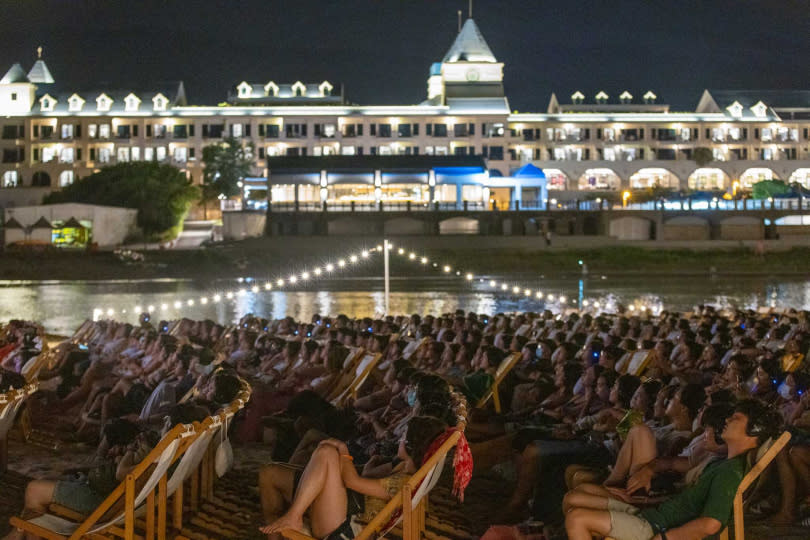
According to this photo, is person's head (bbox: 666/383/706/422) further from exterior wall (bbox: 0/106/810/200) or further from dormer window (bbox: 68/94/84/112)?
dormer window (bbox: 68/94/84/112)

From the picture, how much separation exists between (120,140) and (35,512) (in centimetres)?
9126

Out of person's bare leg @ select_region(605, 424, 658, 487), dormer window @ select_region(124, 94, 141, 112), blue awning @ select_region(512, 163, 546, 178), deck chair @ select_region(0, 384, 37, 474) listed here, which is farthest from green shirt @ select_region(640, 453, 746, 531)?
dormer window @ select_region(124, 94, 141, 112)

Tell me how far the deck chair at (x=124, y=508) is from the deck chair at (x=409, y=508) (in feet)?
2.86

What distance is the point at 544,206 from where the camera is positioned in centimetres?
6250

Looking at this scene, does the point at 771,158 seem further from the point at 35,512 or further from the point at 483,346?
the point at 35,512

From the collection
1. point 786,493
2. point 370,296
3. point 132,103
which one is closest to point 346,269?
point 370,296

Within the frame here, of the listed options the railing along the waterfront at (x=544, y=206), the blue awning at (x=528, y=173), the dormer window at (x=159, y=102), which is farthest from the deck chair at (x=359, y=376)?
the dormer window at (x=159, y=102)

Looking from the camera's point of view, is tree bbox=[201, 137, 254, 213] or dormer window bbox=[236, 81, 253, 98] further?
dormer window bbox=[236, 81, 253, 98]

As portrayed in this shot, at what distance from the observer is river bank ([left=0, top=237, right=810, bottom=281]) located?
149 ft

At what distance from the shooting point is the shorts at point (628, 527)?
16.8ft

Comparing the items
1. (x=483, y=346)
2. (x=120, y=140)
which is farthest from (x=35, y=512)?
(x=120, y=140)

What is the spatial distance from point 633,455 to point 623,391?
246 centimetres

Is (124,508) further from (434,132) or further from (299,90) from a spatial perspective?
(299,90)

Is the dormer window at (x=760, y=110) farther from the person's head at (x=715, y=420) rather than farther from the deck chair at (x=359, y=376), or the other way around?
the person's head at (x=715, y=420)
